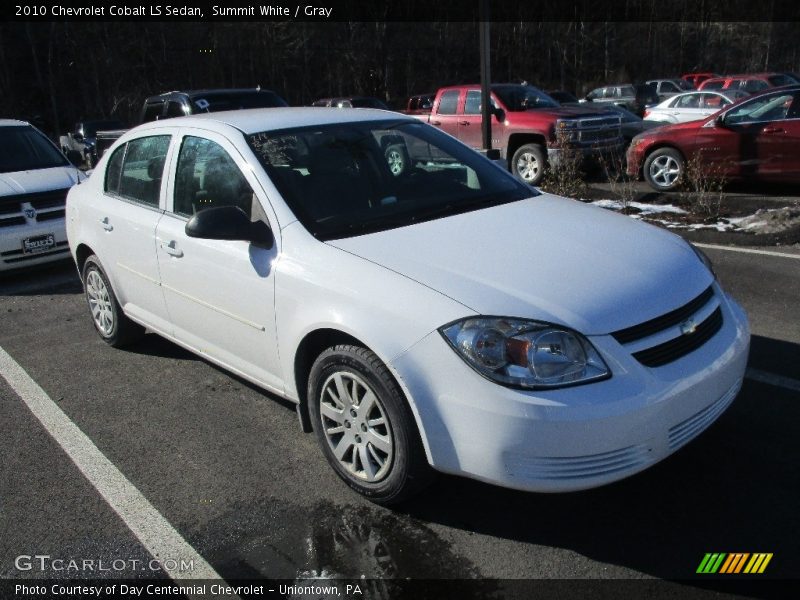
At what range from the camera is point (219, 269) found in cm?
381

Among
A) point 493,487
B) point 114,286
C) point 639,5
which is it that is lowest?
point 493,487

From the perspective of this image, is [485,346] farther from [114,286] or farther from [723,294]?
[114,286]

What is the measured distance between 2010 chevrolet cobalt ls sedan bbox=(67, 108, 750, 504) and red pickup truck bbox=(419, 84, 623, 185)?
25.9ft

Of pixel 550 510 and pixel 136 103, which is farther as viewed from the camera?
pixel 136 103

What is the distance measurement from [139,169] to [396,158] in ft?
6.16

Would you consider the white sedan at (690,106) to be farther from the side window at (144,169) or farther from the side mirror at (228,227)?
the side mirror at (228,227)

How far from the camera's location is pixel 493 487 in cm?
339

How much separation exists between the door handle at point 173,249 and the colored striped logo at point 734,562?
10.2 feet

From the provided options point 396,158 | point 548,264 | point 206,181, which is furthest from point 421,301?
point 206,181

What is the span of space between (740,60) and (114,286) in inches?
1993

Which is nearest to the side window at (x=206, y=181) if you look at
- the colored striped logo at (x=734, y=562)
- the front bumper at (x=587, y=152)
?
the colored striped logo at (x=734, y=562)

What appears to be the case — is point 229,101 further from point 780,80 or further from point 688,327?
point 780,80

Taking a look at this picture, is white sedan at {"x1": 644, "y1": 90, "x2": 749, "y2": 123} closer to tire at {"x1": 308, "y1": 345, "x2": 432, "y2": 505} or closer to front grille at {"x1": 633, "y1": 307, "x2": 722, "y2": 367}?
front grille at {"x1": 633, "y1": 307, "x2": 722, "y2": 367}

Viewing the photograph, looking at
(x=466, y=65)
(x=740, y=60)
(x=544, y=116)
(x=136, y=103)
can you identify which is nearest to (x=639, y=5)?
(x=740, y=60)
